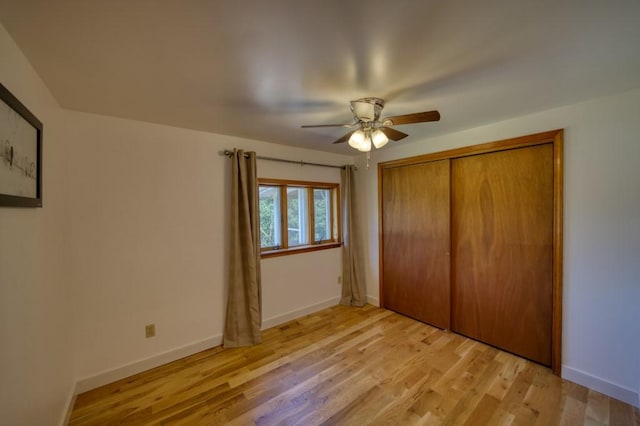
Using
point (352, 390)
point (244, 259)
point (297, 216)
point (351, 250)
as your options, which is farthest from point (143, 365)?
point (351, 250)

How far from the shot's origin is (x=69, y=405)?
6.13 feet

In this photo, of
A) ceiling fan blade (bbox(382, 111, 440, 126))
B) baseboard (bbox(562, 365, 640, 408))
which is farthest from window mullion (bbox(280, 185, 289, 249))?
baseboard (bbox(562, 365, 640, 408))

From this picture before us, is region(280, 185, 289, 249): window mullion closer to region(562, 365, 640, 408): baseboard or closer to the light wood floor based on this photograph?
the light wood floor

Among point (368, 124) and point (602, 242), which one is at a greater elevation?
point (368, 124)

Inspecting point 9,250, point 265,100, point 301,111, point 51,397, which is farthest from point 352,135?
point 51,397

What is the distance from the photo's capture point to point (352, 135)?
1898 mm

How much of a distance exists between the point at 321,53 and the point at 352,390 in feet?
7.67

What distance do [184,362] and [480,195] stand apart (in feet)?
10.9

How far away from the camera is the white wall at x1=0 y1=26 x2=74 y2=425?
109 centimetres

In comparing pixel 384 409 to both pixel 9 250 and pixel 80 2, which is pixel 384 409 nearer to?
pixel 9 250

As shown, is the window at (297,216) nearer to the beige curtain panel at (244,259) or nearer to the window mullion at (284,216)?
the window mullion at (284,216)

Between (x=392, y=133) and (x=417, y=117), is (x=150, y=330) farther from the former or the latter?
(x=417, y=117)

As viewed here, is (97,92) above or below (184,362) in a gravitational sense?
above

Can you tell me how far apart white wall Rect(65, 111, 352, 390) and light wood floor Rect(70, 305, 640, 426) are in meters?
0.30
